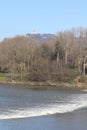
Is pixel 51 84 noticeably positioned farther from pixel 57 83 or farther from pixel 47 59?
pixel 47 59

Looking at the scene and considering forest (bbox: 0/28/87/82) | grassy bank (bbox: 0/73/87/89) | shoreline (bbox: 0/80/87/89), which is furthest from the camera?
forest (bbox: 0/28/87/82)

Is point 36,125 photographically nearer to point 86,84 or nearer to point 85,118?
point 85,118

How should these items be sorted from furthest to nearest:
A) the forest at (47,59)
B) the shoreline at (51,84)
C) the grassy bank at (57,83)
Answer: the forest at (47,59) → the grassy bank at (57,83) → the shoreline at (51,84)

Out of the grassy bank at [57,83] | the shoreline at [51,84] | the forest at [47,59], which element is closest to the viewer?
the shoreline at [51,84]

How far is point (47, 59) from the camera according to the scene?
10950 centimetres

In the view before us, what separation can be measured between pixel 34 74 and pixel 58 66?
632cm

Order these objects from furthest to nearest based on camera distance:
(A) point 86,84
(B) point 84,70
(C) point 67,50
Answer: (C) point 67,50
(B) point 84,70
(A) point 86,84

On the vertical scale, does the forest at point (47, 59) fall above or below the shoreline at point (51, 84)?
above

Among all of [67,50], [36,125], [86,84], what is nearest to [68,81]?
[86,84]

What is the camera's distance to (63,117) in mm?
35562

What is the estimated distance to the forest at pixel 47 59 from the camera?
97500 mm

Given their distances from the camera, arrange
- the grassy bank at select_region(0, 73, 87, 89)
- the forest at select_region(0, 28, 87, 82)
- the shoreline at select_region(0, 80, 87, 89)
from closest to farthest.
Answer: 1. the shoreline at select_region(0, 80, 87, 89)
2. the grassy bank at select_region(0, 73, 87, 89)
3. the forest at select_region(0, 28, 87, 82)

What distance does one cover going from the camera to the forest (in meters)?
97.5

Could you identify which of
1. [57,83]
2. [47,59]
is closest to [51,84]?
[57,83]
